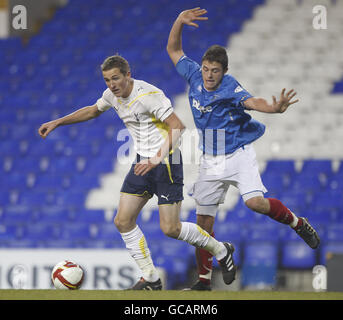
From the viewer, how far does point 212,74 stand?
16.3 feet

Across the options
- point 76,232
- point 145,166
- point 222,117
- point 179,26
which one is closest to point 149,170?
point 145,166

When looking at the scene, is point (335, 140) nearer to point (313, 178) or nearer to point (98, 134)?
point (313, 178)

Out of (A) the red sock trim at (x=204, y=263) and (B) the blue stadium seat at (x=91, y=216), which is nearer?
(A) the red sock trim at (x=204, y=263)

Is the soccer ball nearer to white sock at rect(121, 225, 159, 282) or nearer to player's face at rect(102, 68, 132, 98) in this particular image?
white sock at rect(121, 225, 159, 282)

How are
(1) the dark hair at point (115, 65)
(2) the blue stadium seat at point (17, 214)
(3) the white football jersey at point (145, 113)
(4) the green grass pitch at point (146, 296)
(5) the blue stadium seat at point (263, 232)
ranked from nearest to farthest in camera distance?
(4) the green grass pitch at point (146, 296)
(1) the dark hair at point (115, 65)
(3) the white football jersey at point (145, 113)
(5) the blue stadium seat at point (263, 232)
(2) the blue stadium seat at point (17, 214)

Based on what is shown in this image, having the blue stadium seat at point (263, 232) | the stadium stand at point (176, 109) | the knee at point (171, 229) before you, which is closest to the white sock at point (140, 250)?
the knee at point (171, 229)

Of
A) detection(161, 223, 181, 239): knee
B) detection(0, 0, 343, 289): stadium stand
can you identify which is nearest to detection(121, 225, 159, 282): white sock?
detection(161, 223, 181, 239): knee

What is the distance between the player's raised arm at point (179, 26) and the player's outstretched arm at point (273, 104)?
70cm

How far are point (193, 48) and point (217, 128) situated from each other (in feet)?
19.2

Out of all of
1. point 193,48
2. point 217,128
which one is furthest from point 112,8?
point 217,128

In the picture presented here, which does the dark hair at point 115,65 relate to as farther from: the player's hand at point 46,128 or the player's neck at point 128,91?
the player's hand at point 46,128

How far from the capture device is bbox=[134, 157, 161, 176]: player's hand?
4543 mm

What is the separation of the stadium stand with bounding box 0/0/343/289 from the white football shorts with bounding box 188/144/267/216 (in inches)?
121

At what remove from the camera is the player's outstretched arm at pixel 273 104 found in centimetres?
450
